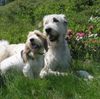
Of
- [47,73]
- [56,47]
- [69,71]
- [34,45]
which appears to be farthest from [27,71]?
[56,47]

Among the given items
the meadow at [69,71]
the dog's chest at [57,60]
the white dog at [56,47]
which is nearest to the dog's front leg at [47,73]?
the white dog at [56,47]

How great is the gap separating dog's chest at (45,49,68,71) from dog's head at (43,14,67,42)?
33 cm

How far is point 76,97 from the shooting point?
6.52 meters

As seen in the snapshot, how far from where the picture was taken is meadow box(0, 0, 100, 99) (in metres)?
6.86

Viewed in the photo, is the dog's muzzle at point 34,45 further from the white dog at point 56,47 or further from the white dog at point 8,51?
the white dog at point 8,51

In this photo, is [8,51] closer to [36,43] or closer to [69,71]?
[69,71]

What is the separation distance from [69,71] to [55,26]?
0.86m

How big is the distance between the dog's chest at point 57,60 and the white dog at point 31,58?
0.62 metres

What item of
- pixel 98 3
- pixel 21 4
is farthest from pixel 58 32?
pixel 21 4

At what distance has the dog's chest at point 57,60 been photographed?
347 inches

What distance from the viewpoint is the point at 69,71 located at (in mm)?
8492

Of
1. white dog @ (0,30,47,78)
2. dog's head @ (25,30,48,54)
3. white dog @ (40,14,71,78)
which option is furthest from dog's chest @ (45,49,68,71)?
dog's head @ (25,30,48,54)

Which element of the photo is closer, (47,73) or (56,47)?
(47,73)

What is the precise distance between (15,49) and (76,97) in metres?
3.18
